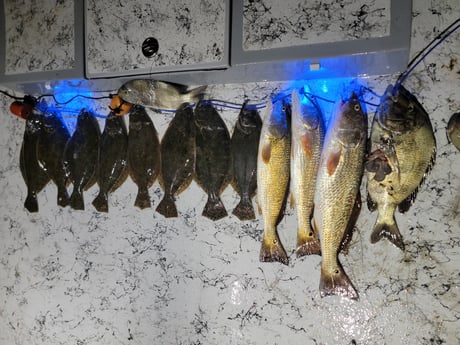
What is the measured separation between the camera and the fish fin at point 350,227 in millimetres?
1971

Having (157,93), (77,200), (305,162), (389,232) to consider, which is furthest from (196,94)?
(389,232)

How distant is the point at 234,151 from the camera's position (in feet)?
7.22

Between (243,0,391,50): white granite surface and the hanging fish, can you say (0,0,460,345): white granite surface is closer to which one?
the hanging fish

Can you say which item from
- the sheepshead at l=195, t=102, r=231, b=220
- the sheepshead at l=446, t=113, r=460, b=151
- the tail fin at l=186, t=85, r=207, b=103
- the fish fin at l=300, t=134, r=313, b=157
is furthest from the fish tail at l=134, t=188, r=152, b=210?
the sheepshead at l=446, t=113, r=460, b=151

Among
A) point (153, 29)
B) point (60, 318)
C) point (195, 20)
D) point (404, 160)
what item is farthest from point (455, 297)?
point (60, 318)

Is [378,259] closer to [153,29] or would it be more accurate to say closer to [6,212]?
[153,29]

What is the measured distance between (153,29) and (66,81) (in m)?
0.60

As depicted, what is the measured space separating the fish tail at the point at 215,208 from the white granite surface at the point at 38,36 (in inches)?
40.2

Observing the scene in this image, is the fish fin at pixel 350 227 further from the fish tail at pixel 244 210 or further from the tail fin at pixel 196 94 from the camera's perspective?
the tail fin at pixel 196 94

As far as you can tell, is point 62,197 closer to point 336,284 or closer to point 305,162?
point 305,162

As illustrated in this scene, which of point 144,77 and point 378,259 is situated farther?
point 144,77

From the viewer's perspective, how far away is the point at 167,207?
2359 mm

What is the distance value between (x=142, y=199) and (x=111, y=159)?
29 centimetres

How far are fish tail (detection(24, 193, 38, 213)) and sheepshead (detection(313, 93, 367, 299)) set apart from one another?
1.78 meters
